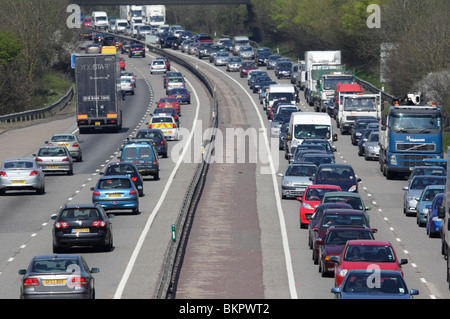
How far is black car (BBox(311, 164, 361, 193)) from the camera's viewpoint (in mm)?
39656

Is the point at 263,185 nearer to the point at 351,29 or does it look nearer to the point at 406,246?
the point at 406,246

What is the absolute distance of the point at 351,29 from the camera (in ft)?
337

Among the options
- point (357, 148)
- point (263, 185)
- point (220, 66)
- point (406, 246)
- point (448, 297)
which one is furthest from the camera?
point (220, 66)

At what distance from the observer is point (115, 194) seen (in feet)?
120

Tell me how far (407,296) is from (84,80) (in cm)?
4450

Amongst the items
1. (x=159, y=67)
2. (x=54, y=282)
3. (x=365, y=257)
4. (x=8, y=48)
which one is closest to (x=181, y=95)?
(x=8, y=48)

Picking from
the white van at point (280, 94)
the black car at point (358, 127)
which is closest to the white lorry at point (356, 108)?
the black car at point (358, 127)

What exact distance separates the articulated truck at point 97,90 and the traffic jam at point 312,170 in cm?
8

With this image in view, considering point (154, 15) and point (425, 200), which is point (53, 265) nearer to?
point (425, 200)

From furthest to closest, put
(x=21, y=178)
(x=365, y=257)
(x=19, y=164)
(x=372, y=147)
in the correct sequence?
(x=372, y=147) → (x=19, y=164) → (x=21, y=178) → (x=365, y=257)

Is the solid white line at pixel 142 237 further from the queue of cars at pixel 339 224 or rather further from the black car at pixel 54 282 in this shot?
the queue of cars at pixel 339 224

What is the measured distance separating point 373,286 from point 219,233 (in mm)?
12097
